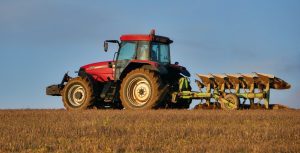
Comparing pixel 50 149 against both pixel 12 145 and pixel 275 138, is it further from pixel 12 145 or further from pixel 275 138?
pixel 275 138

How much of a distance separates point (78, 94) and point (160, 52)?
12.3ft

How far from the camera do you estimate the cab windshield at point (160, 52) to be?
65.7 feet

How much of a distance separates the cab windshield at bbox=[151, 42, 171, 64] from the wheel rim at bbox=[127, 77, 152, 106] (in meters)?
0.97

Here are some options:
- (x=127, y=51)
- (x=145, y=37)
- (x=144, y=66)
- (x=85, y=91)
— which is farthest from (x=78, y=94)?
(x=145, y=37)

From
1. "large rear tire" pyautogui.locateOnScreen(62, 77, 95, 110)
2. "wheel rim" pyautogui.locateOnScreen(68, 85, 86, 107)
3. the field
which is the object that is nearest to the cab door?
"large rear tire" pyautogui.locateOnScreen(62, 77, 95, 110)

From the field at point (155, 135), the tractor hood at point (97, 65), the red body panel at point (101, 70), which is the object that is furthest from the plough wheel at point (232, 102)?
the field at point (155, 135)

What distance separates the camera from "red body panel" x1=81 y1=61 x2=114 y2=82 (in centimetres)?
2097

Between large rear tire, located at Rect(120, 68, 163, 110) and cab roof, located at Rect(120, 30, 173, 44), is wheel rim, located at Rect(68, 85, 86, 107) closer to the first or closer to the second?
large rear tire, located at Rect(120, 68, 163, 110)

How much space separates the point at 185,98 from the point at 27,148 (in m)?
11.8

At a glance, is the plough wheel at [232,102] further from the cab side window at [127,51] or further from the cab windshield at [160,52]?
the cab side window at [127,51]

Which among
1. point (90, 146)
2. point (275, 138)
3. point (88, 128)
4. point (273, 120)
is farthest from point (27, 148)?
point (273, 120)

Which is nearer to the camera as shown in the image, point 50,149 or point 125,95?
point 50,149

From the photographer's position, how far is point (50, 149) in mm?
8734

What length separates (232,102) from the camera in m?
19.1
